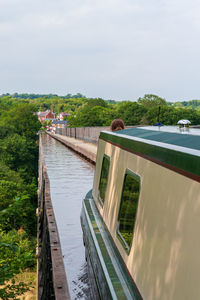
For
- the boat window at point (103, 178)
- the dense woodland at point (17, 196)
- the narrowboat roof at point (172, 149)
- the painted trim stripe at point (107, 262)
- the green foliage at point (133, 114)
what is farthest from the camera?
the green foliage at point (133, 114)

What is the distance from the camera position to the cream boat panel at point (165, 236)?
7.18 ft

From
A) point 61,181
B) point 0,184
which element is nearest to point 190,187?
point 61,181

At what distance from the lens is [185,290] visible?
2.19 m

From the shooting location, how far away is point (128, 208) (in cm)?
404

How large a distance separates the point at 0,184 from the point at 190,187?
145 feet

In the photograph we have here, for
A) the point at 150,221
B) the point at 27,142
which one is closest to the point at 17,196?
the point at 150,221

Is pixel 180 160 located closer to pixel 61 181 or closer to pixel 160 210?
pixel 160 210

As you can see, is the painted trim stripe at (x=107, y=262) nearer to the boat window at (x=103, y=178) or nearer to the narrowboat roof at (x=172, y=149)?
the boat window at (x=103, y=178)

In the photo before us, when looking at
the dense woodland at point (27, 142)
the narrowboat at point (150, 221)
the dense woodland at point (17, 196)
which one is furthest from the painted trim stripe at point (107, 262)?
the dense woodland at point (27, 142)

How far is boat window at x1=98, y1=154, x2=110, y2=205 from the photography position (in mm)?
5570

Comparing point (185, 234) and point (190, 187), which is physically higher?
point (190, 187)

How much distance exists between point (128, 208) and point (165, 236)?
1375 millimetres

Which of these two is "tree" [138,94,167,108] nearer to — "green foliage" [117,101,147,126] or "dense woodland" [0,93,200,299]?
"dense woodland" [0,93,200,299]

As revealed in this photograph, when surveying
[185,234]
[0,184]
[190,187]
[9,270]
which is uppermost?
[190,187]
